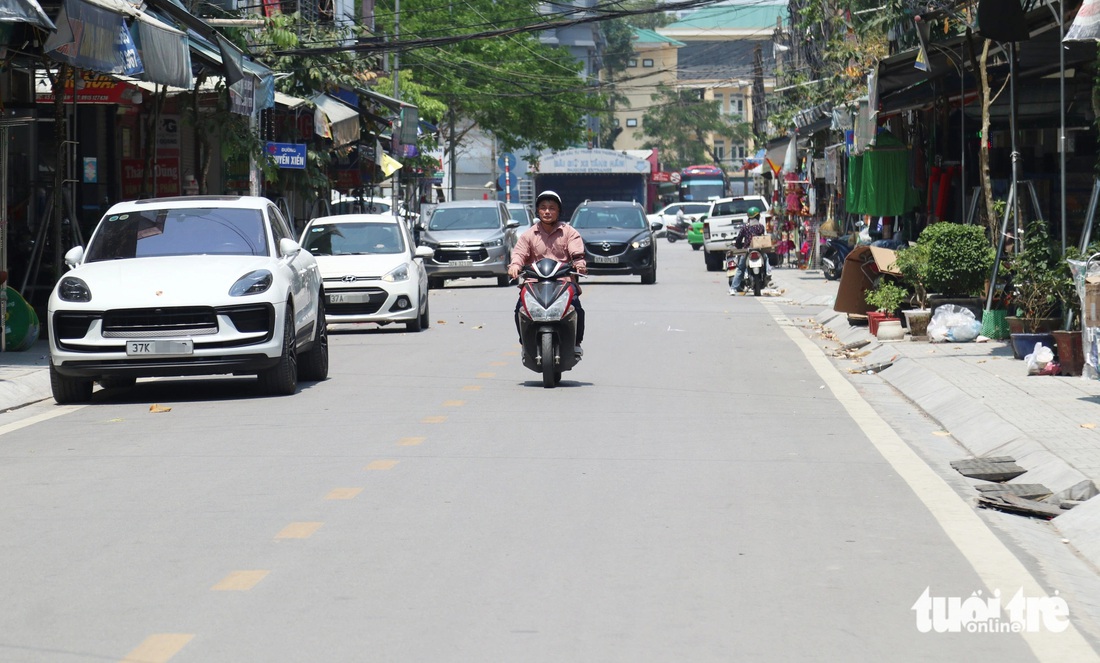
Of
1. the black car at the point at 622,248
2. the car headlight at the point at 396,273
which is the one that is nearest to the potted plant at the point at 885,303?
the car headlight at the point at 396,273

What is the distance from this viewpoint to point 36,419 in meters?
12.2

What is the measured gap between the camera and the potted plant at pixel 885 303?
18125 mm

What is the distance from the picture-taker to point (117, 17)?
16.2 m

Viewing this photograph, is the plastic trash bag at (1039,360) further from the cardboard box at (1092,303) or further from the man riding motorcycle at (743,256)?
the man riding motorcycle at (743,256)

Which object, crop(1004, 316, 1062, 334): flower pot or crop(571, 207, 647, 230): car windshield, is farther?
crop(571, 207, 647, 230): car windshield

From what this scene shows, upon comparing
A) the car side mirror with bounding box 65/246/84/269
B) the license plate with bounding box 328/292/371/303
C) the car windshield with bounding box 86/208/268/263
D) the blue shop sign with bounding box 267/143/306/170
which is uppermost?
the blue shop sign with bounding box 267/143/306/170

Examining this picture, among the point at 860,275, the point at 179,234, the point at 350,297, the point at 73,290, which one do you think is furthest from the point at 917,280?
the point at 73,290

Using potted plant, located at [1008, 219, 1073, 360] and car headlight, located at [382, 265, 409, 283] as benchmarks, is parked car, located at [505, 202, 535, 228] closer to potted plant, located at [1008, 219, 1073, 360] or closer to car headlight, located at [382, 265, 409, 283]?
car headlight, located at [382, 265, 409, 283]

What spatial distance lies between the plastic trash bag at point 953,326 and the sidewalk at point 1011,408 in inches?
7.5

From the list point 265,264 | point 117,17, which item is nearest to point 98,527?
point 265,264

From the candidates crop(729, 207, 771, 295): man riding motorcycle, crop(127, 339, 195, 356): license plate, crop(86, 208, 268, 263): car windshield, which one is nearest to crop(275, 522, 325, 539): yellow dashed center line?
crop(127, 339, 195, 356): license plate

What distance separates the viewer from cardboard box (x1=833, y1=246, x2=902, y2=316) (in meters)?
18.8

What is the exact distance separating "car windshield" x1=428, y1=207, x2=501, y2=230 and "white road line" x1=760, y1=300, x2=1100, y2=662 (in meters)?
20.6

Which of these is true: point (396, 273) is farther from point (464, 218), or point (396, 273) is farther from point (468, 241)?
point (464, 218)
